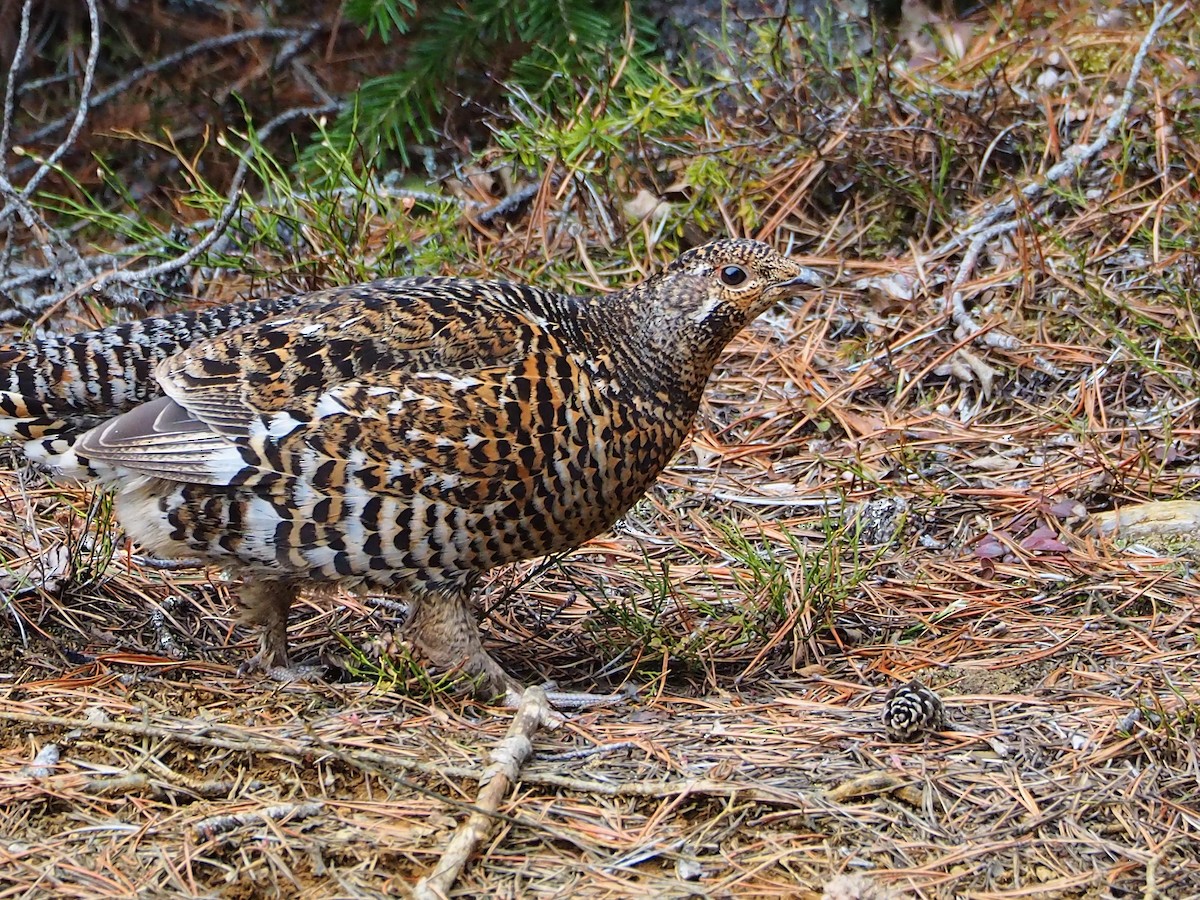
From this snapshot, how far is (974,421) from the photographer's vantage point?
5273mm

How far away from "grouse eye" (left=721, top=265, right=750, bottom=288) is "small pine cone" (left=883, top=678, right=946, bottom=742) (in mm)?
1338

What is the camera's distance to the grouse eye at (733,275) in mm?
4062

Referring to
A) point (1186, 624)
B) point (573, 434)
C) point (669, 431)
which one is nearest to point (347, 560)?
point (573, 434)

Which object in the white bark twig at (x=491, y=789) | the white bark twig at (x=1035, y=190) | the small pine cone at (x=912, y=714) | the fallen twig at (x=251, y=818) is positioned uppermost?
the white bark twig at (x=1035, y=190)

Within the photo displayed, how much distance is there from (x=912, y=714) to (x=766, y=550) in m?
1.23

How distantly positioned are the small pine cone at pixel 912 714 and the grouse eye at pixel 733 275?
4.39 feet

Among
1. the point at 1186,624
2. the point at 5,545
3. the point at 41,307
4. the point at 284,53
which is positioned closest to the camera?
the point at 1186,624

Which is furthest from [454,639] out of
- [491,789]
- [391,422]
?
[491,789]

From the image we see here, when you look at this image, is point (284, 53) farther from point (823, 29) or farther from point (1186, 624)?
point (1186, 624)

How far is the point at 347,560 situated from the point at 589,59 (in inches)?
148

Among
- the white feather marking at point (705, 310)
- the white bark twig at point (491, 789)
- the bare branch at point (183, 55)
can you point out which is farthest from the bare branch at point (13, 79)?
the white bark twig at point (491, 789)

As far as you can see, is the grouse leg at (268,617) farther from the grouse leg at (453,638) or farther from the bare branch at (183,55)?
the bare branch at (183,55)

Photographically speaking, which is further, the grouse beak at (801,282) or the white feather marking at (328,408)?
the grouse beak at (801,282)

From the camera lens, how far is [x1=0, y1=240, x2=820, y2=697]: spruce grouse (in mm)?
3680
